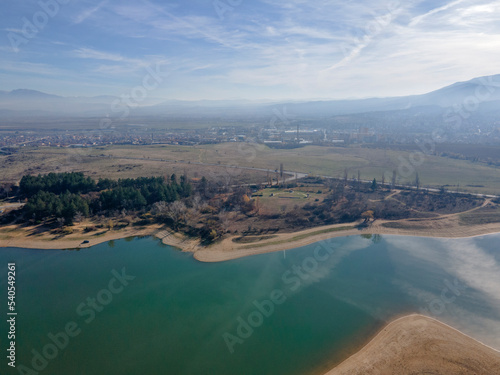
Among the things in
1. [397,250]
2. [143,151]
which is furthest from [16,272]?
[143,151]

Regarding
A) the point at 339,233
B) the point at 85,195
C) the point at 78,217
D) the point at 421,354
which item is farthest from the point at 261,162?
the point at 421,354

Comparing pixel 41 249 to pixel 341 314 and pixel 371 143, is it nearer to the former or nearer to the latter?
pixel 341 314

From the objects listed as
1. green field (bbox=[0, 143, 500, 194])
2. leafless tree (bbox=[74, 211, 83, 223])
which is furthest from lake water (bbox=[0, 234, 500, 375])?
green field (bbox=[0, 143, 500, 194])

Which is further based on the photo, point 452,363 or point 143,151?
point 143,151

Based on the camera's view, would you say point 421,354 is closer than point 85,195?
Yes

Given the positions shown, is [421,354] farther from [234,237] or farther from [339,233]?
[234,237]
